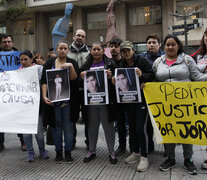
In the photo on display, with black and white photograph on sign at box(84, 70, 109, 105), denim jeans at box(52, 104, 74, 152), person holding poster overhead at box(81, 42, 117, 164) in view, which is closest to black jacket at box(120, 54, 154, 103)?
person holding poster overhead at box(81, 42, 117, 164)

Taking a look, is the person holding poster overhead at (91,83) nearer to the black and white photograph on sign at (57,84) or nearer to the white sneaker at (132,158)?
the black and white photograph on sign at (57,84)

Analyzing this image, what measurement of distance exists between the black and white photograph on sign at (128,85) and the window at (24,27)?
72.9ft

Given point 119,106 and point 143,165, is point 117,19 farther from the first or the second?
point 143,165

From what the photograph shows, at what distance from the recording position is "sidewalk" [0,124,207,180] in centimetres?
315

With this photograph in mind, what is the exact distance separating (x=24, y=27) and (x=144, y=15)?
1213cm

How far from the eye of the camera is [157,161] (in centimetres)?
365

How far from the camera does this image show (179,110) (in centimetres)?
317

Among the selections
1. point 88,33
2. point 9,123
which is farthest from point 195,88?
point 88,33

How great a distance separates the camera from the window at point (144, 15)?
20094 millimetres

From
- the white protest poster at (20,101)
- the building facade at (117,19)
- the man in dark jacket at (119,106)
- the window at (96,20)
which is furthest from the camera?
the window at (96,20)

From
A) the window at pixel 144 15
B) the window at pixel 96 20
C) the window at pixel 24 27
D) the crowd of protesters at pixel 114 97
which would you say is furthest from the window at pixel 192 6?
the crowd of protesters at pixel 114 97

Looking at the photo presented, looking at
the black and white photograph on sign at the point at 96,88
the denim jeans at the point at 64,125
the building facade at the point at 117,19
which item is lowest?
the denim jeans at the point at 64,125

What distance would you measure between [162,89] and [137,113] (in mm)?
504

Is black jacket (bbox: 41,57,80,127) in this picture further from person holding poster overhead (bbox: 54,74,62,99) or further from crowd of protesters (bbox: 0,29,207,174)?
person holding poster overhead (bbox: 54,74,62,99)
